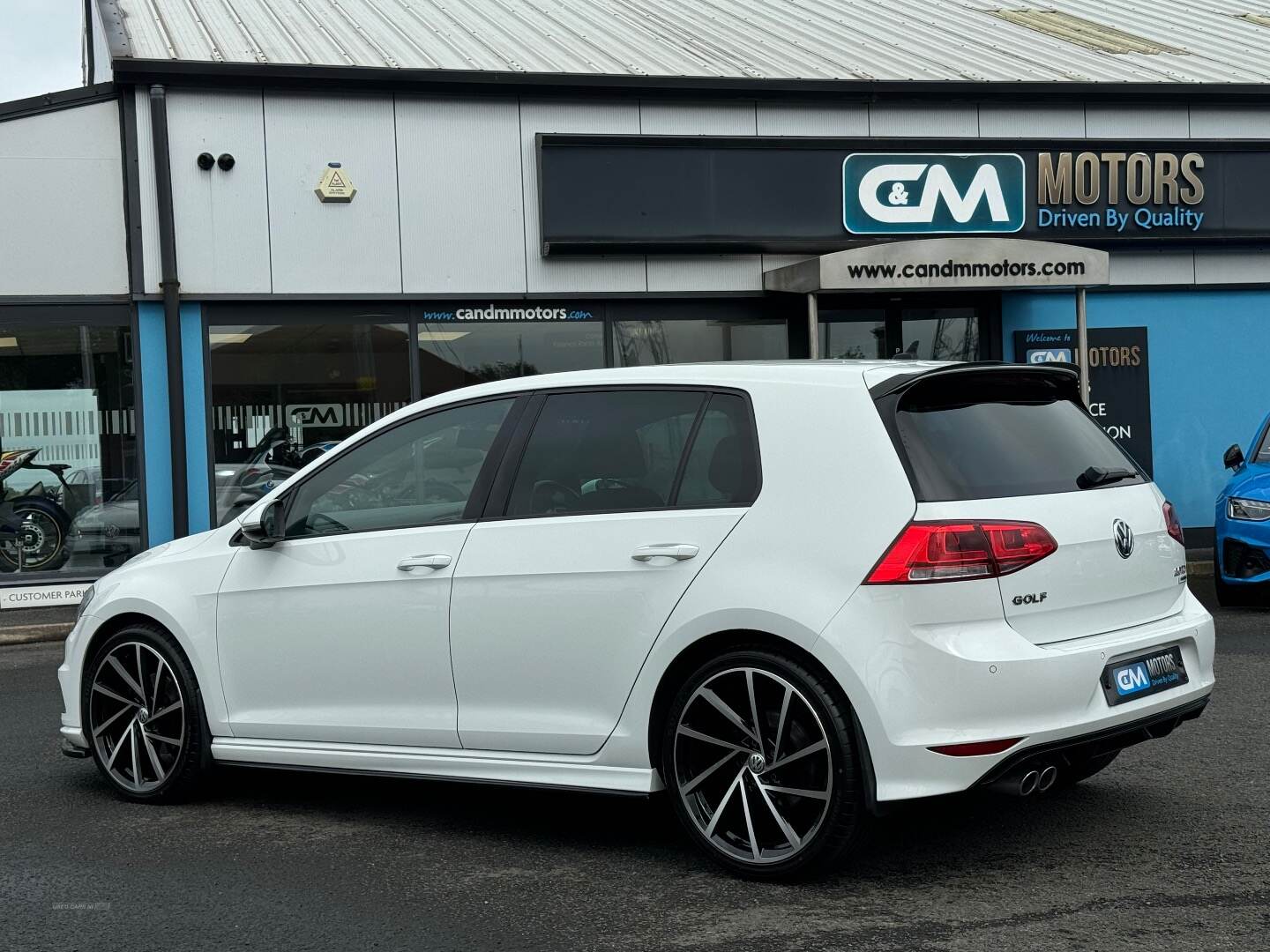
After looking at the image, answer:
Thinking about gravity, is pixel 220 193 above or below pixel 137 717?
above

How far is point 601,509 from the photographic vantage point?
5020mm

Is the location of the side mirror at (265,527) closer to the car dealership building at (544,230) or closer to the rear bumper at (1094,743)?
the rear bumper at (1094,743)

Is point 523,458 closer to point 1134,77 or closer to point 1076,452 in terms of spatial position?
point 1076,452

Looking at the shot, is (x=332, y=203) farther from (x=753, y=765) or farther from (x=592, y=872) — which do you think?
(x=753, y=765)

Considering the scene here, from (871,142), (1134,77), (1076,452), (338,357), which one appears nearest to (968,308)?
(871,142)

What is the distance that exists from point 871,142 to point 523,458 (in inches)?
423

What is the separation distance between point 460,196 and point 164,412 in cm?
346

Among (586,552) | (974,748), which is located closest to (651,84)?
(586,552)

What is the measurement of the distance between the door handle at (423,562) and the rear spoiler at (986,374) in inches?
63.5

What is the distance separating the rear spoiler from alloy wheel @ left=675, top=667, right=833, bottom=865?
3.22ft

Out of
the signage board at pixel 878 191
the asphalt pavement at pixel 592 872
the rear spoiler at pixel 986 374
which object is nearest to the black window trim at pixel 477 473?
the asphalt pavement at pixel 592 872

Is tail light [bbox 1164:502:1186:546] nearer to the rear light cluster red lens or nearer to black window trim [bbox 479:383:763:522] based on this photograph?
the rear light cluster red lens

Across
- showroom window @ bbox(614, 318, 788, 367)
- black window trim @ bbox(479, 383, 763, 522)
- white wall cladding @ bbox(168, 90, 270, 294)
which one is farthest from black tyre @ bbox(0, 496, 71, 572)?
black window trim @ bbox(479, 383, 763, 522)

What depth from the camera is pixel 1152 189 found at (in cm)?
1568
